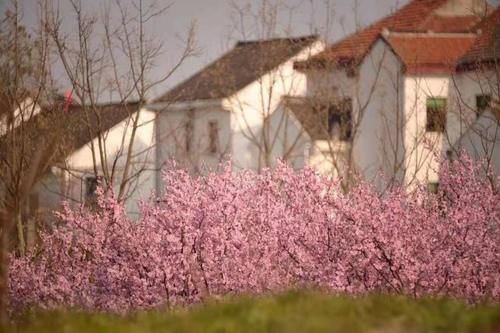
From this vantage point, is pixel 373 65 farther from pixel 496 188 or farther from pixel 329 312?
pixel 329 312

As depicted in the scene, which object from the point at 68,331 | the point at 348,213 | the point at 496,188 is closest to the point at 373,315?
the point at 68,331

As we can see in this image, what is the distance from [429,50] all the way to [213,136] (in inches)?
492

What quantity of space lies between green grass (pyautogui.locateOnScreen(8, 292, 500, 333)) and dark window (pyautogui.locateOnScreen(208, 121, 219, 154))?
1509 inches

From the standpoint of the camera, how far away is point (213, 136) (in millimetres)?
47469

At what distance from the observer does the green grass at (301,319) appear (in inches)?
298

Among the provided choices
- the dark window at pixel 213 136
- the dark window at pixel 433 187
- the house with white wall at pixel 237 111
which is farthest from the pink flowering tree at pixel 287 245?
the dark window at pixel 213 136

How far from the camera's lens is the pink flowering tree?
15.8m

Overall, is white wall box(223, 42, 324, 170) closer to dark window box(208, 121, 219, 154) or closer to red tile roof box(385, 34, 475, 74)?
dark window box(208, 121, 219, 154)

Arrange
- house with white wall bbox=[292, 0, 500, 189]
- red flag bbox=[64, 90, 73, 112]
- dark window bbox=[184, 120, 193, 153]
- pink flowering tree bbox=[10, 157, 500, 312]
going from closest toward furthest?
pink flowering tree bbox=[10, 157, 500, 312]
red flag bbox=[64, 90, 73, 112]
house with white wall bbox=[292, 0, 500, 189]
dark window bbox=[184, 120, 193, 153]

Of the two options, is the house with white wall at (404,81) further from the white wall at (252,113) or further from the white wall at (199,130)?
the white wall at (199,130)

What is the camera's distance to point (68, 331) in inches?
301

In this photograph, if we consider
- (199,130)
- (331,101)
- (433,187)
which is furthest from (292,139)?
(433,187)

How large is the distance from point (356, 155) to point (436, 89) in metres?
4.95

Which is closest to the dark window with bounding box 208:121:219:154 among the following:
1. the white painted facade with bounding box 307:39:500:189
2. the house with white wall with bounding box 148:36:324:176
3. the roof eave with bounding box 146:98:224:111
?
the house with white wall with bounding box 148:36:324:176
